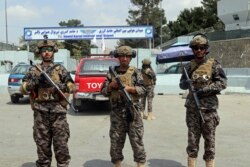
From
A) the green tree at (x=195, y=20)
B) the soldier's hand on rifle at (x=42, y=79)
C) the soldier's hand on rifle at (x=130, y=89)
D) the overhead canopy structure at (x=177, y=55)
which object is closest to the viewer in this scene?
the soldier's hand on rifle at (x=42, y=79)

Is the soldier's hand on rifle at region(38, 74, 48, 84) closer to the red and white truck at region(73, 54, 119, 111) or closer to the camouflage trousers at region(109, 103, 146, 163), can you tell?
the camouflage trousers at region(109, 103, 146, 163)

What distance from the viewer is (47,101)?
5426mm

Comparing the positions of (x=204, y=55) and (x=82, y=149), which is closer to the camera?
(x=204, y=55)

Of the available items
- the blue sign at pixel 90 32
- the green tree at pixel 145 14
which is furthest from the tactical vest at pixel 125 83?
the green tree at pixel 145 14

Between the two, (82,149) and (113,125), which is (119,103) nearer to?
(113,125)

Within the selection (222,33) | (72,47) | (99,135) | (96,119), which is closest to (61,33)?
(222,33)

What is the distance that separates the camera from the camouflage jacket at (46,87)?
213 inches

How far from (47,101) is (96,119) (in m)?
6.54

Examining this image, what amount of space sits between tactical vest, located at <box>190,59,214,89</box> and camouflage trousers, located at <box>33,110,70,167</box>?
1844 millimetres

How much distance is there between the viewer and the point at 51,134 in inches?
217

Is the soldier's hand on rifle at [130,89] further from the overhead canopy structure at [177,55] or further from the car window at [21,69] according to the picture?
the overhead canopy structure at [177,55]

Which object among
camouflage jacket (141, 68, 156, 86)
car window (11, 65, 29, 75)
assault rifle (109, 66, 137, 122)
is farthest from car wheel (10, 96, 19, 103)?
assault rifle (109, 66, 137, 122)

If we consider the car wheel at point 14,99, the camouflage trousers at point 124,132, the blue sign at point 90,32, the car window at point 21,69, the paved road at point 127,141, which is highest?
the blue sign at point 90,32

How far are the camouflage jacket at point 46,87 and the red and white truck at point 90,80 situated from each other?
6846mm
